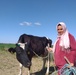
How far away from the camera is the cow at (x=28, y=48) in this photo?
1105 centimetres

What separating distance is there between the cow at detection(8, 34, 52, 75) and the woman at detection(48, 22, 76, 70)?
200 inches

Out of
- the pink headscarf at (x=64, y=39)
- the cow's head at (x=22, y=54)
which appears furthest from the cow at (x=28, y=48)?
the pink headscarf at (x=64, y=39)

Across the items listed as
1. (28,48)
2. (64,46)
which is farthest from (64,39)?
(28,48)

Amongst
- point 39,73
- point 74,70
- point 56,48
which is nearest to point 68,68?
point 74,70

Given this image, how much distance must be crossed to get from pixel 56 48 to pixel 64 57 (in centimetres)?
32

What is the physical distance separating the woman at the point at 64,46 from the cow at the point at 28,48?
5089 mm

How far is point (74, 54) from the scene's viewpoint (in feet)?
18.3

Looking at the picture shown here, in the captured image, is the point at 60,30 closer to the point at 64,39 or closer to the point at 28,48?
the point at 64,39

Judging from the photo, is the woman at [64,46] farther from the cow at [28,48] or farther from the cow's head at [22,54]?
the cow's head at [22,54]

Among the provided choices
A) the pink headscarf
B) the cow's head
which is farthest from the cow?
the pink headscarf

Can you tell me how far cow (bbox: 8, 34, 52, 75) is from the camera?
11046 millimetres

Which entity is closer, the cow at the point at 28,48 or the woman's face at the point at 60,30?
the woman's face at the point at 60,30

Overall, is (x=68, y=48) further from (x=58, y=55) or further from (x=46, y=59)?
(x=46, y=59)

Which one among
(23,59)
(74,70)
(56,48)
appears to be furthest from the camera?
(23,59)
